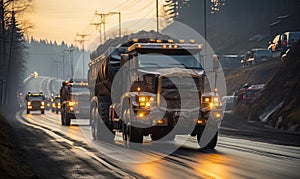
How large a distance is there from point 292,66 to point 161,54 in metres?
20.7

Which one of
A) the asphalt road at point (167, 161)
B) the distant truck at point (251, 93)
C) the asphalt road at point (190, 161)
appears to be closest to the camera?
the asphalt road at point (190, 161)

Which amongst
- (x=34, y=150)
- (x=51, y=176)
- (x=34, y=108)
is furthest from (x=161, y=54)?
(x=34, y=108)

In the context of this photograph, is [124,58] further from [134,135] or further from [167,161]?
[167,161]

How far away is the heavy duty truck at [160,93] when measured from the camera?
17984mm

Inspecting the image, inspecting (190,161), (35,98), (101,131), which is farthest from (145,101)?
(35,98)

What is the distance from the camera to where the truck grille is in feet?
59.1

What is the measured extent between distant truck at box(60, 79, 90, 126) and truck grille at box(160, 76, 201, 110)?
20.7 m

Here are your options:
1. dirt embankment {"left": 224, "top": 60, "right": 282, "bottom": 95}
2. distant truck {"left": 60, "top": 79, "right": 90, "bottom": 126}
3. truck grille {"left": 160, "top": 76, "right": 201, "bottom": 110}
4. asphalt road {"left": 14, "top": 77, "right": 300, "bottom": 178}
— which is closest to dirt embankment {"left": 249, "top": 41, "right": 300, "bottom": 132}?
distant truck {"left": 60, "top": 79, "right": 90, "bottom": 126}

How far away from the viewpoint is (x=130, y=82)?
19.4 m

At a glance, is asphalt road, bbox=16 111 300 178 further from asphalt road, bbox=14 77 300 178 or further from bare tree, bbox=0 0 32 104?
bare tree, bbox=0 0 32 104

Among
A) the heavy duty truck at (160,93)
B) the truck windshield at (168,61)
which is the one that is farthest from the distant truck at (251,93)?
the truck windshield at (168,61)

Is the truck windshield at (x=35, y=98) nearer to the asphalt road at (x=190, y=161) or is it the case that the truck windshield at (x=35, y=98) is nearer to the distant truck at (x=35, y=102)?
the distant truck at (x=35, y=102)

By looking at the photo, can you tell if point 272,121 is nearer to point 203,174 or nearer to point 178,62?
point 178,62

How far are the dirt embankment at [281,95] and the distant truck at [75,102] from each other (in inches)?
432
